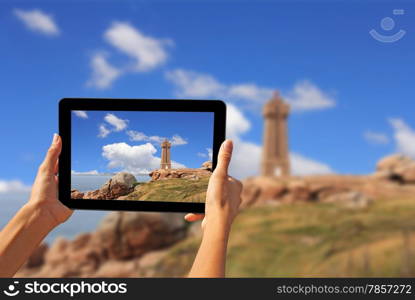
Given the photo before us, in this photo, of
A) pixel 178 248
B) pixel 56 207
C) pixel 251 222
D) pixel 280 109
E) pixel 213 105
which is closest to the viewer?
pixel 213 105

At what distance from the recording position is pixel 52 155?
2924 mm

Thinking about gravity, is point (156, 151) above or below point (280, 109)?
below

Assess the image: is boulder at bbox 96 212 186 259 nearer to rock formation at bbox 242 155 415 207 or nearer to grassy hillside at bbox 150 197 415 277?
grassy hillside at bbox 150 197 415 277

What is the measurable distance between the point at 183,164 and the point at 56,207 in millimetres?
823

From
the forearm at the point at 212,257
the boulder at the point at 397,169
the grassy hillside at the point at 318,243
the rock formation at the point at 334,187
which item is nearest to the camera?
the forearm at the point at 212,257

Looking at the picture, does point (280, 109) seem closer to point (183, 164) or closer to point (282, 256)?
point (282, 256)

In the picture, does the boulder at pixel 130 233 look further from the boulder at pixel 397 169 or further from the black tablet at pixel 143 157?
the black tablet at pixel 143 157

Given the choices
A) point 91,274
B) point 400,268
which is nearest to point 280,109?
point 400,268

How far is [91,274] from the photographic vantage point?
19594 mm

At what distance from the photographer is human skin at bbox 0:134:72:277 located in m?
2.49

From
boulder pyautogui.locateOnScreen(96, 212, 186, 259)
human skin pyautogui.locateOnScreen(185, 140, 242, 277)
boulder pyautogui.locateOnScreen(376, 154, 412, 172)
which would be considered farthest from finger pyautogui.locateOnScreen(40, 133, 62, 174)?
boulder pyautogui.locateOnScreen(376, 154, 412, 172)

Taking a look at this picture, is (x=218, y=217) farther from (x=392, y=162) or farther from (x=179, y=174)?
(x=392, y=162)

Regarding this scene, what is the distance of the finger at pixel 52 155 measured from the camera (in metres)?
2.92

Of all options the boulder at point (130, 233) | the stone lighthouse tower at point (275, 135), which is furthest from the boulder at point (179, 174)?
the stone lighthouse tower at point (275, 135)
